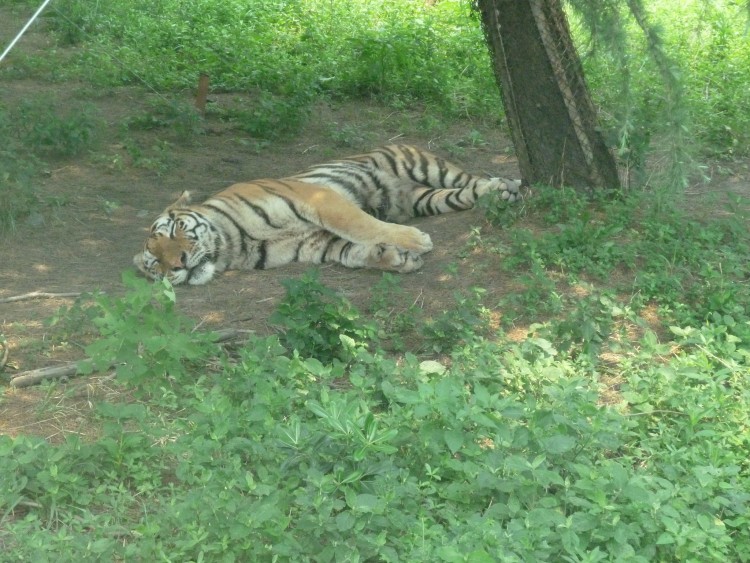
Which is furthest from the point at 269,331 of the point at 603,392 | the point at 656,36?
the point at 656,36

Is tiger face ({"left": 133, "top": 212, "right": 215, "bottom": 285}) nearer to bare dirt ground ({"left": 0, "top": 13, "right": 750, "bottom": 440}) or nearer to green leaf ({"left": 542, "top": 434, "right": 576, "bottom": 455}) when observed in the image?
bare dirt ground ({"left": 0, "top": 13, "right": 750, "bottom": 440})

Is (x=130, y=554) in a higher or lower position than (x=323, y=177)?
lower

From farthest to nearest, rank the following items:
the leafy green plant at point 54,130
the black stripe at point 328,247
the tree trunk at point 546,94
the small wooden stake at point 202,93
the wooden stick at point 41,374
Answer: the small wooden stake at point 202,93, the leafy green plant at point 54,130, the black stripe at point 328,247, the tree trunk at point 546,94, the wooden stick at point 41,374

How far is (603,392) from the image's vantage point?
4074 millimetres

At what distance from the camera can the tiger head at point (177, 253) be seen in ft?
18.8

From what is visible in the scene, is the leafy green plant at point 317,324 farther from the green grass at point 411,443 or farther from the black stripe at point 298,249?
the black stripe at point 298,249

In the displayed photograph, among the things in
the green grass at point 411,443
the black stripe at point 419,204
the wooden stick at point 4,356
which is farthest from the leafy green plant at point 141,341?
the black stripe at point 419,204

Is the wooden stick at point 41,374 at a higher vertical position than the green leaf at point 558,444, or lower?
lower

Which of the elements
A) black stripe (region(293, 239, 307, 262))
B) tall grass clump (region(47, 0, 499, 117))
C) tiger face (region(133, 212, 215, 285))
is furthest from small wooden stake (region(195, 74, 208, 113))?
black stripe (region(293, 239, 307, 262))

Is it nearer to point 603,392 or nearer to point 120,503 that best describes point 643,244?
point 603,392

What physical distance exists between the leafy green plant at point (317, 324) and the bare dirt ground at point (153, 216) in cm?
36

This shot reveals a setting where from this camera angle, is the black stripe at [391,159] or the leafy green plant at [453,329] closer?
the leafy green plant at [453,329]

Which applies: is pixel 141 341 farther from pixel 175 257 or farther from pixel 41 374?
pixel 175 257

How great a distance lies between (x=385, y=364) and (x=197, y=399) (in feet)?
2.46
